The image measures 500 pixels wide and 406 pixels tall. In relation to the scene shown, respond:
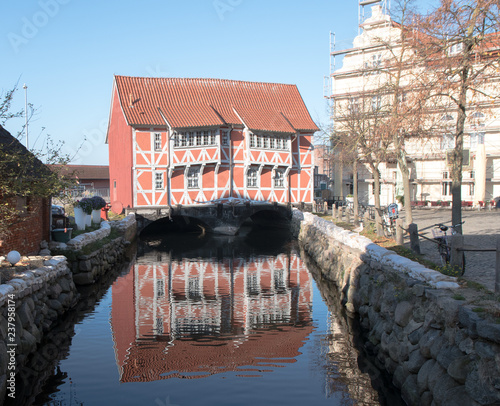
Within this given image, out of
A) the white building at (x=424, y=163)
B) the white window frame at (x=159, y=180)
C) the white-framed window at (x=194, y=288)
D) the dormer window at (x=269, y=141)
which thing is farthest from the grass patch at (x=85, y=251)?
the white building at (x=424, y=163)

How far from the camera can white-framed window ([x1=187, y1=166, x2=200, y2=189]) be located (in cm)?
3177

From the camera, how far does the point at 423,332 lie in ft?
24.0

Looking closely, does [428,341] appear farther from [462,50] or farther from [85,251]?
[85,251]

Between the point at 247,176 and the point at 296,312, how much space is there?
68.8 ft

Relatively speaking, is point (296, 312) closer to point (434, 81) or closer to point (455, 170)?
point (455, 170)

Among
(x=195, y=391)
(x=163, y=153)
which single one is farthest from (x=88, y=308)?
(x=163, y=153)

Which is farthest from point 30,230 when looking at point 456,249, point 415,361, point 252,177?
point 252,177

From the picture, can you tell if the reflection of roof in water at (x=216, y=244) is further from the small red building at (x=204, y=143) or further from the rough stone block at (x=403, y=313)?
the rough stone block at (x=403, y=313)

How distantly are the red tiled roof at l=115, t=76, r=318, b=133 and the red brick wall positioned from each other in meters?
16.3

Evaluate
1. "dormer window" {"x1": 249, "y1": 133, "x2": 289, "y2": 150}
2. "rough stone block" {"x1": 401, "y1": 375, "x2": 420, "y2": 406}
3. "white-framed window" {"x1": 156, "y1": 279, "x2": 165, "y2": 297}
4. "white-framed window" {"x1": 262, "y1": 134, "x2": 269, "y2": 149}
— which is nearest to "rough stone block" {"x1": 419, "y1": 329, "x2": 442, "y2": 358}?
"rough stone block" {"x1": 401, "y1": 375, "x2": 420, "y2": 406}

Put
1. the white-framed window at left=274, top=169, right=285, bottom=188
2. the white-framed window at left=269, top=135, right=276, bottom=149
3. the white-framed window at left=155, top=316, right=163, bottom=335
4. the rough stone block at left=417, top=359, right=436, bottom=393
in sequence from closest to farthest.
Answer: the rough stone block at left=417, top=359, right=436, bottom=393
the white-framed window at left=155, top=316, right=163, bottom=335
the white-framed window at left=269, top=135, right=276, bottom=149
the white-framed window at left=274, top=169, right=285, bottom=188

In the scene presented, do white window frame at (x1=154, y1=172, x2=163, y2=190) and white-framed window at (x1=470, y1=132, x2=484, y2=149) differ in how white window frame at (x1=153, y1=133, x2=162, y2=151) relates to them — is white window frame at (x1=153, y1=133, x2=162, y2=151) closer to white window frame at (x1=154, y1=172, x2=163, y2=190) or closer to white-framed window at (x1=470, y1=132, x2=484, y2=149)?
white window frame at (x1=154, y1=172, x2=163, y2=190)

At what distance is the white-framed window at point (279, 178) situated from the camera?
111ft

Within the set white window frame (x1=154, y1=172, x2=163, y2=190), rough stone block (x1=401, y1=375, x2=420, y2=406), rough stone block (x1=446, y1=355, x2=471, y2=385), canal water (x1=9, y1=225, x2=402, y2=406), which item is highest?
white window frame (x1=154, y1=172, x2=163, y2=190)
